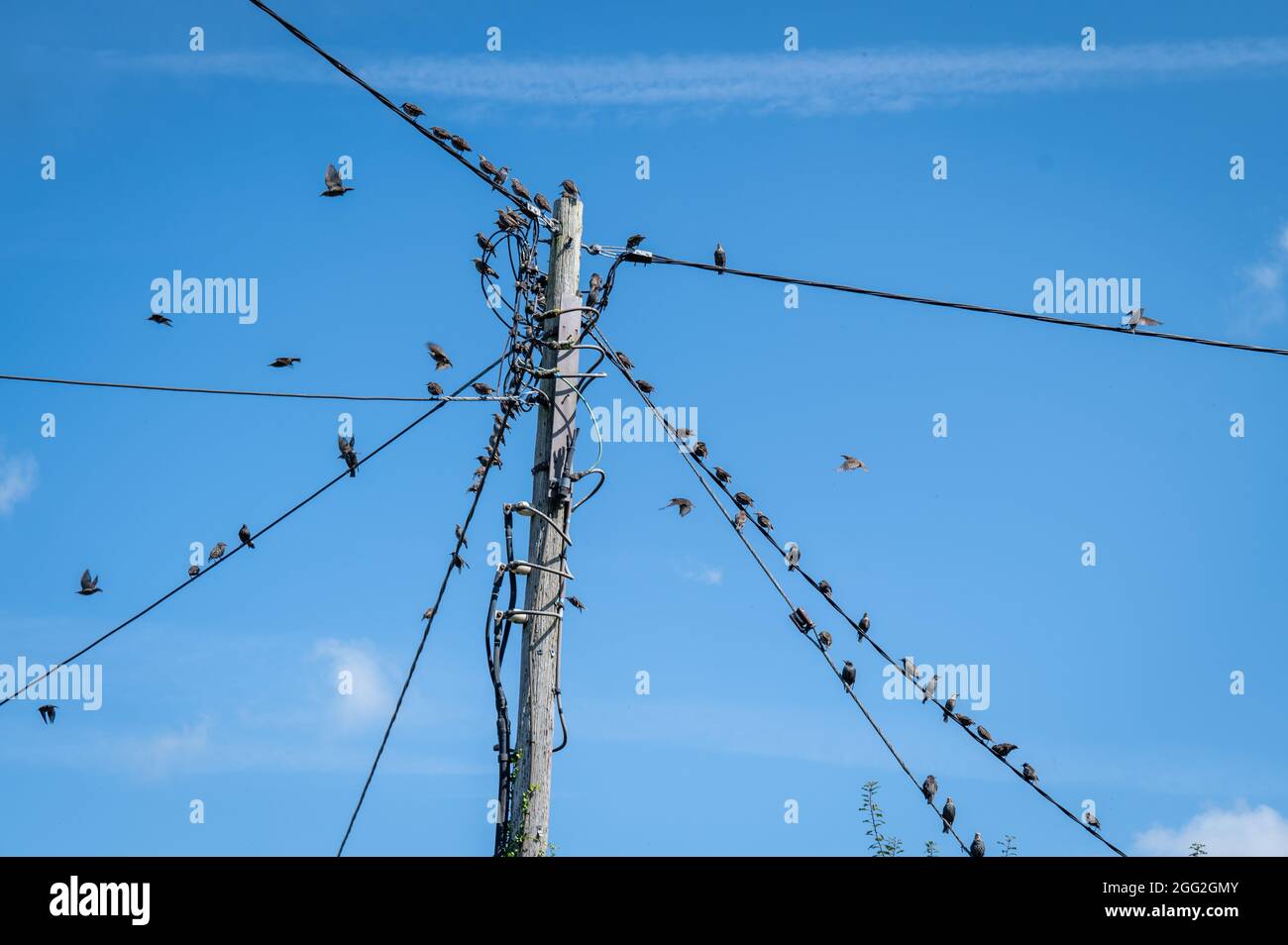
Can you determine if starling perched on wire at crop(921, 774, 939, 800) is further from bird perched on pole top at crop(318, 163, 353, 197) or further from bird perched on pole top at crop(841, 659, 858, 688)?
bird perched on pole top at crop(318, 163, 353, 197)

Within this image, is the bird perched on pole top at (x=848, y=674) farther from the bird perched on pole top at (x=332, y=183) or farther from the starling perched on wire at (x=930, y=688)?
the bird perched on pole top at (x=332, y=183)

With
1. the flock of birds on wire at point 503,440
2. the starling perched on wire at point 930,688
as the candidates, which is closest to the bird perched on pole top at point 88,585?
the flock of birds on wire at point 503,440

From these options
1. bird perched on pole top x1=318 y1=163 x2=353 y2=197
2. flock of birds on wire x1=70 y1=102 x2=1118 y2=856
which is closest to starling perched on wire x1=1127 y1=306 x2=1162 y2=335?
flock of birds on wire x1=70 y1=102 x2=1118 y2=856

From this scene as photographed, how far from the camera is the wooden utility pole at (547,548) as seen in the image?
25.1ft
